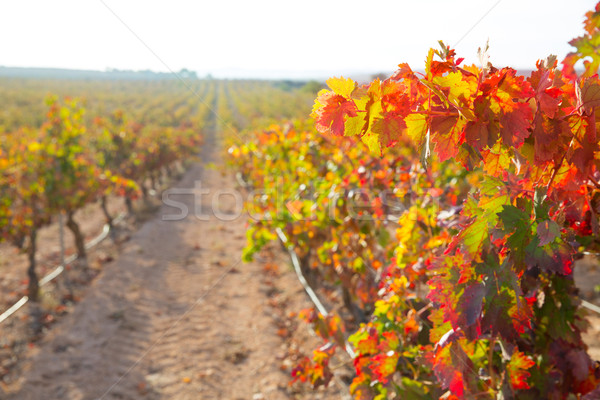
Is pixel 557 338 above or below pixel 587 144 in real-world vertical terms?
below

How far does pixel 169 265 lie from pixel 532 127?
7884mm

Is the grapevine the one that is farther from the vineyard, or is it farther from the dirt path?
the dirt path

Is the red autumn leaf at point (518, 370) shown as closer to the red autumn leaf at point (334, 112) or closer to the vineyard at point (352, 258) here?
the vineyard at point (352, 258)

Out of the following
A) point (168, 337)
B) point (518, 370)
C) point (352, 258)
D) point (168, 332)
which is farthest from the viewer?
point (168, 332)

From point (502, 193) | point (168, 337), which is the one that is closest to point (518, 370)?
point (502, 193)

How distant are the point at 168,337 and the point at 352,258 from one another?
112 inches

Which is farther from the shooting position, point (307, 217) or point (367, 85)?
point (307, 217)

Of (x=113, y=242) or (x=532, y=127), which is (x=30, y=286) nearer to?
(x=113, y=242)

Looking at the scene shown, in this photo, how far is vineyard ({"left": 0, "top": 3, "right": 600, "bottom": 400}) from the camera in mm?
975

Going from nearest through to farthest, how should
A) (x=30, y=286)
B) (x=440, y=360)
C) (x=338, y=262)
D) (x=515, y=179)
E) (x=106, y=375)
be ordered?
(x=440, y=360) → (x=515, y=179) → (x=338, y=262) → (x=106, y=375) → (x=30, y=286)

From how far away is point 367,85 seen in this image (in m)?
1.01

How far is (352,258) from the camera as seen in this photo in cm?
417

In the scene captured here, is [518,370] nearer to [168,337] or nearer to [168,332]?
[168,337]

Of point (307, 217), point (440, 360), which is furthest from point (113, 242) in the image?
point (440, 360)
